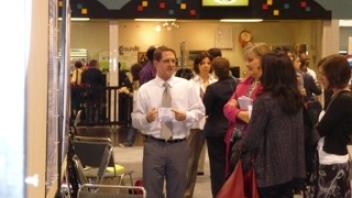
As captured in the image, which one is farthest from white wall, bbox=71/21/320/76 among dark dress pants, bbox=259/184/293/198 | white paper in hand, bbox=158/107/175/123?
dark dress pants, bbox=259/184/293/198

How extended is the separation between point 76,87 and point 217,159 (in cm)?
748

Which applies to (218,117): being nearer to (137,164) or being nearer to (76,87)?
(137,164)

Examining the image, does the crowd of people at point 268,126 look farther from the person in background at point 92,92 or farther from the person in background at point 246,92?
the person in background at point 92,92

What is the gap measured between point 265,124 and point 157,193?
1255 millimetres

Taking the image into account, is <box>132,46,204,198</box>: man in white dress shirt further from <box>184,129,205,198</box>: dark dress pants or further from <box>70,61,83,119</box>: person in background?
<box>70,61,83,119</box>: person in background

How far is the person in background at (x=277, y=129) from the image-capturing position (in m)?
3.54

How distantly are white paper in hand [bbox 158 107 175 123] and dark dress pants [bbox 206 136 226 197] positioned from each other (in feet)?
3.84

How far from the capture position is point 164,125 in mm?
4371

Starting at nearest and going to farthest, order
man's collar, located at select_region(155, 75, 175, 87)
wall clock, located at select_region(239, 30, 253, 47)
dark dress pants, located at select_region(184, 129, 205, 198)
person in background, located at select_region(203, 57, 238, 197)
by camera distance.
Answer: man's collar, located at select_region(155, 75, 175, 87) → person in background, located at select_region(203, 57, 238, 197) → dark dress pants, located at select_region(184, 129, 205, 198) → wall clock, located at select_region(239, 30, 253, 47)

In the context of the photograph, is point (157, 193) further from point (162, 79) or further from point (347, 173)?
point (347, 173)

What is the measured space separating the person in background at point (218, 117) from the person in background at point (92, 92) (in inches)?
281

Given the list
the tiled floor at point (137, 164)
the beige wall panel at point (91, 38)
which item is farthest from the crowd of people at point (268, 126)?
the beige wall panel at point (91, 38)

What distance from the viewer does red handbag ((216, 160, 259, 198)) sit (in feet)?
12.0

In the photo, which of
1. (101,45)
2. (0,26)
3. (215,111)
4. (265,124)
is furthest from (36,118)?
(101,45)
